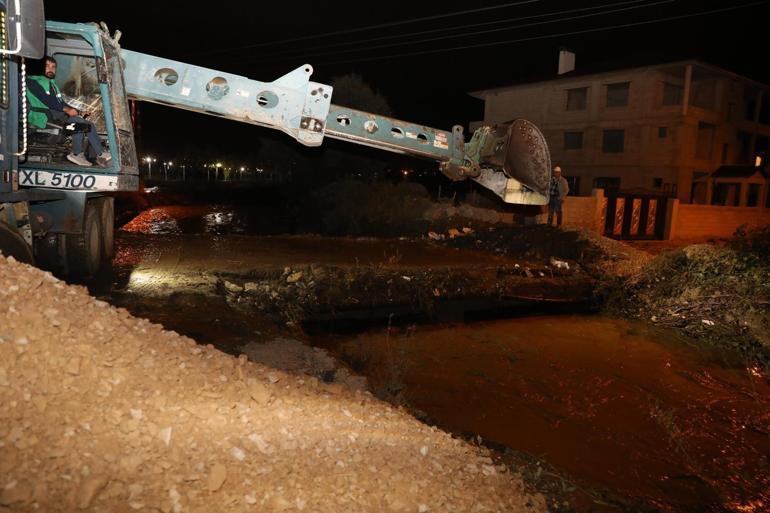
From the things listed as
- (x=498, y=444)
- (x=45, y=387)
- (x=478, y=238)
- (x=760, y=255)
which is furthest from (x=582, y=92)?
(x=45, y=387)

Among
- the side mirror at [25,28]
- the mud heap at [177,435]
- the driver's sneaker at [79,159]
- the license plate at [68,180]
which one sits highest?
the side mirror at [25,28]

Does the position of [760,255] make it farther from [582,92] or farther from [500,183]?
[582,92]

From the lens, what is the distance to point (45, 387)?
10.3ft

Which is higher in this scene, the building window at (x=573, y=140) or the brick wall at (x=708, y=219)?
the building window at (x=573, y=140)

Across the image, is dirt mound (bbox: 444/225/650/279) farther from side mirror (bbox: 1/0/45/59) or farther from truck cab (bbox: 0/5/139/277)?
side mirror (bbox: 1/0/45/59)

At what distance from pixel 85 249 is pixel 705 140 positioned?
30.6 m

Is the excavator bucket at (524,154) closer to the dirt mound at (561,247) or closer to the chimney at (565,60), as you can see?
the dirt mound at (561,247)

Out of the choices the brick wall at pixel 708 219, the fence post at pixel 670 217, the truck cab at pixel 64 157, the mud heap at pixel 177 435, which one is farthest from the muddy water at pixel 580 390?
the brick wall at pixel 708 219

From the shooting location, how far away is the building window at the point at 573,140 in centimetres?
3064

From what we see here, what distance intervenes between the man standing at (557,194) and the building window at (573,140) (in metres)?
15.6

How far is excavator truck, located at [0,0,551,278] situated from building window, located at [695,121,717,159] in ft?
87.5

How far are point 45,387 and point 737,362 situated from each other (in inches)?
341

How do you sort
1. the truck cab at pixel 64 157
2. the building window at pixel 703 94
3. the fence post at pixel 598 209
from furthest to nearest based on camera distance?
1. the building window at pixel 703 94
2. the fence post at pixel 598 209
3. the truck cab at pixel 64 157

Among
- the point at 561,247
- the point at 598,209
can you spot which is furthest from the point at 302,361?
the point at 598,209
